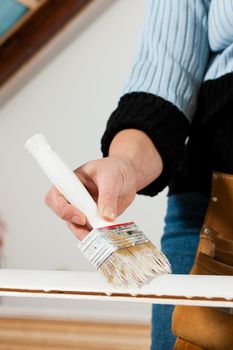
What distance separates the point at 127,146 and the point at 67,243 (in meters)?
1.25

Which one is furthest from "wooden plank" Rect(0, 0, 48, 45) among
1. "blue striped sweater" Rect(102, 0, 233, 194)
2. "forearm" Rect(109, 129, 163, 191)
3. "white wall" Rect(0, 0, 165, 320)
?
"forearm" Rect(109, 129, 163, 191)

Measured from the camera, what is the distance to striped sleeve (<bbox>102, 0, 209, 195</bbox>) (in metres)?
0.66

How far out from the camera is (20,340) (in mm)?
1776

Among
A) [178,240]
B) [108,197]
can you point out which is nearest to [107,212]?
[108,197]

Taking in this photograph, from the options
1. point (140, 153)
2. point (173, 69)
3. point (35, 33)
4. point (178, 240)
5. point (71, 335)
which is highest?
point (35, 33)

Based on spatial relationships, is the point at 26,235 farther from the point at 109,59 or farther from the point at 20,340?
the point at 109,59

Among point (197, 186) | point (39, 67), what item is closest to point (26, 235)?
point (39, 67)

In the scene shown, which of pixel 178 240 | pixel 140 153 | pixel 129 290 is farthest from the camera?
pixel 178 240

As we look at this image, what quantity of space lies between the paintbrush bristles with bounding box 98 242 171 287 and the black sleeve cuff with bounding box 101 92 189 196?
186 mm

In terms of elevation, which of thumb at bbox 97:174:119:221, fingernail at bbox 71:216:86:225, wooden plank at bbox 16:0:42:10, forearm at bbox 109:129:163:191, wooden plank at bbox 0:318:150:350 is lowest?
wooden plank at bbox 0:318:150:350

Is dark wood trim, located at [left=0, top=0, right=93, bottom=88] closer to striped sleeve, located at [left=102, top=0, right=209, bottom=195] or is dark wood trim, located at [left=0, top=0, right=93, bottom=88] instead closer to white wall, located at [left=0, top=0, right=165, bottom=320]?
white wall, located at [left=0, top=0, right=165, bottom=320]

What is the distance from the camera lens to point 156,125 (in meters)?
0.66

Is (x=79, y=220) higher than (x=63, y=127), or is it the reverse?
(x=63, y=127)

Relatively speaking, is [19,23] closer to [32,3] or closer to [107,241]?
[32,3]
